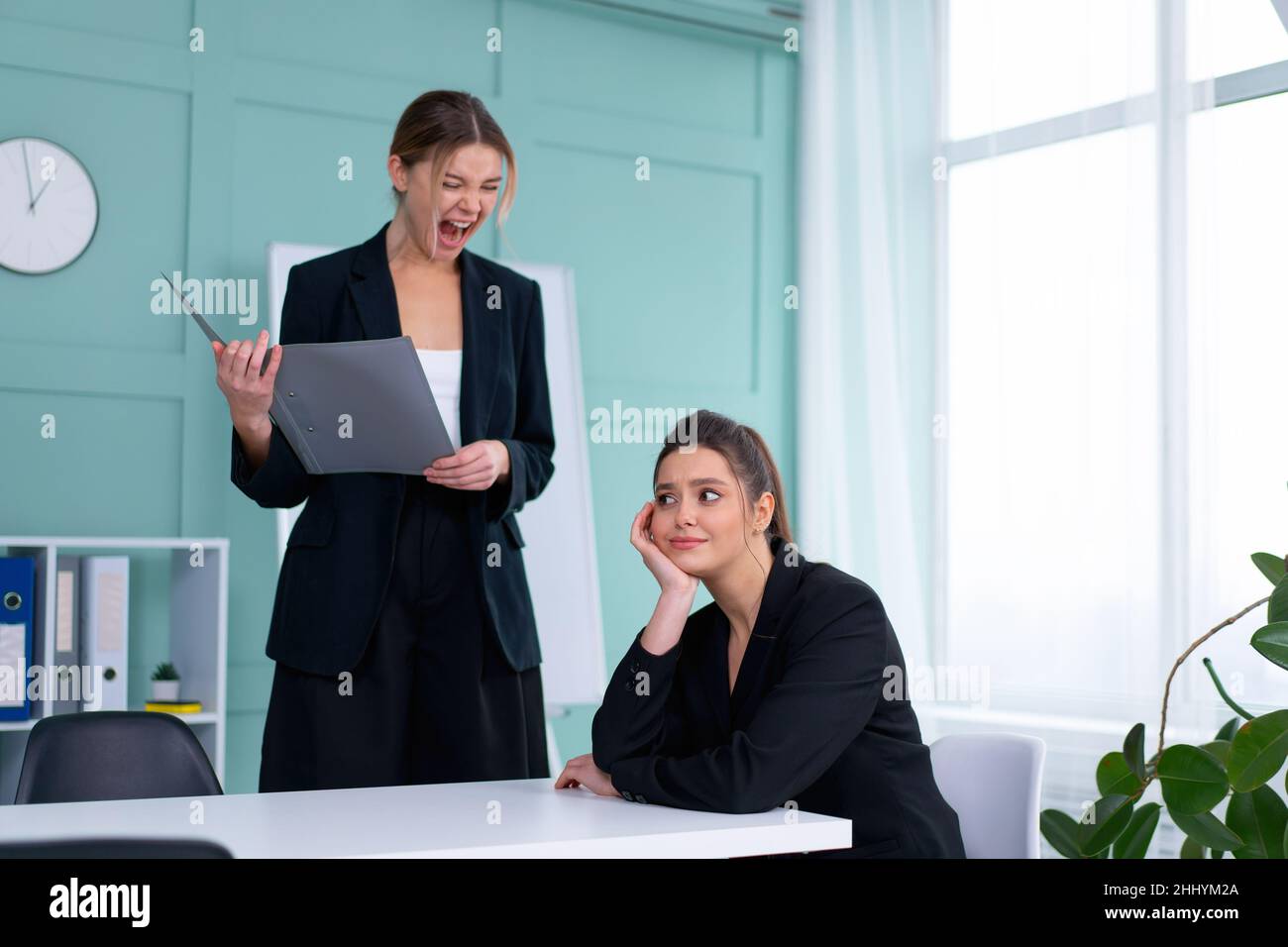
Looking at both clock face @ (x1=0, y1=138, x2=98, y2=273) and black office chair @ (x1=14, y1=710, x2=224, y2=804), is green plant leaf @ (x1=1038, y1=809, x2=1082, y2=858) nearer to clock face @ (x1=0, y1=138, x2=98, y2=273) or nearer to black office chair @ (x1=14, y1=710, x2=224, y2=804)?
black office chair @ (x1=14, y1=710, x2=224, y2=804)

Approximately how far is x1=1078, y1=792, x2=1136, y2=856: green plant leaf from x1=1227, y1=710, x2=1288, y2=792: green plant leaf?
194mm

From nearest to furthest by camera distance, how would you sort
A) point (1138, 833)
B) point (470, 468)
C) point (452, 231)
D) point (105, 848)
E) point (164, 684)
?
1. point (105, 848)
2. point (1138, 833)
3. point (470, 468)
4. point (452, 231)
5. point (164, 684)

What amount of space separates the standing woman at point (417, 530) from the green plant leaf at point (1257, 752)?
1078 mm

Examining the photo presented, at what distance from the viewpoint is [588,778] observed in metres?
1.80

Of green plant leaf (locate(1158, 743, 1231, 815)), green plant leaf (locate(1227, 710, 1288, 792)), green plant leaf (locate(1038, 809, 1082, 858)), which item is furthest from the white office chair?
green plant leaf (locate(1227, 710, 1288, 792))

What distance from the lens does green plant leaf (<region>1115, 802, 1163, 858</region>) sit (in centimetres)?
193

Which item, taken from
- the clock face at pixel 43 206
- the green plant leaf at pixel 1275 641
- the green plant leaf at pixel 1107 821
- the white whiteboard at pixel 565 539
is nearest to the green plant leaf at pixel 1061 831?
the green plant leaf at pixel 1107 821

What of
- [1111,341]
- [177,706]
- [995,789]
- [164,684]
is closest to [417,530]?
[995,789]

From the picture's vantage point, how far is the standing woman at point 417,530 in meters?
2.09

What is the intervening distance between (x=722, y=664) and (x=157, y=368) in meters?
2.29

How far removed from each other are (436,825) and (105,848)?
328 mm

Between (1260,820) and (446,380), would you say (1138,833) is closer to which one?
(1260,820)

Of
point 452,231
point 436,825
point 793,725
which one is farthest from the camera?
point 452,231

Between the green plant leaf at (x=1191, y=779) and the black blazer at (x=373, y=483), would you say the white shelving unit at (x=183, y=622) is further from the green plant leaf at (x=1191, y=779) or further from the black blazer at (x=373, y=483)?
the green plant leaf at (x=1191, y=779)
